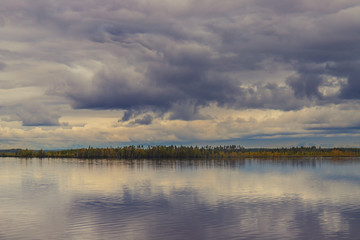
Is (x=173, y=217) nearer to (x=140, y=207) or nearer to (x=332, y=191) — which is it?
(x=140, y=207)

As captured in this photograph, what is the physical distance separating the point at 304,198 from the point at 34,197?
157 feet

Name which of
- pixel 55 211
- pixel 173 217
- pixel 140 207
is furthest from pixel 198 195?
pixel 55 211

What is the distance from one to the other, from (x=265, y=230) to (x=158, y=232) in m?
11.4

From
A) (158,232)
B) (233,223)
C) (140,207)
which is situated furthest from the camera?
(140,207)

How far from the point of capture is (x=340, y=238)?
37156 millimetres

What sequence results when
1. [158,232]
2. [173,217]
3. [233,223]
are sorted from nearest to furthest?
[158,232] → [233,223] → [173,217]

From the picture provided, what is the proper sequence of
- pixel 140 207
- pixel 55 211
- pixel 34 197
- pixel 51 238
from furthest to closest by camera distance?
1. pixel 34 197
2. pixel 140 207
3. pixel 55 211
4. pixel 51 238

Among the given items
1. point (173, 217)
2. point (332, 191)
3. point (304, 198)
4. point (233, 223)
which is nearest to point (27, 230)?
point (173, 217)

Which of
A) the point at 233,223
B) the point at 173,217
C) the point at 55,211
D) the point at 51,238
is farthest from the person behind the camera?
the point at 55,211

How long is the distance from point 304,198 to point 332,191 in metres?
14.6

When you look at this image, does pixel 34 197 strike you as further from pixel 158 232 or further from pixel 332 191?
pixel 332 191

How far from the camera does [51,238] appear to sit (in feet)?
119

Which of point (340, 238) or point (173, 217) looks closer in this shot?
point (340, 238)

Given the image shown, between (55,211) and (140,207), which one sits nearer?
(55,211)
